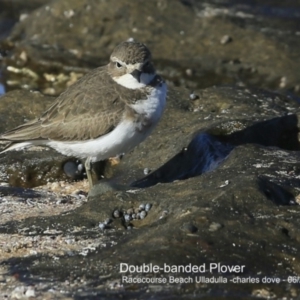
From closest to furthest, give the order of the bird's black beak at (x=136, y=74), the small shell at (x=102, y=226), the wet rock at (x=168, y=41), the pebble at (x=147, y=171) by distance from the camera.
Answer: the small shell at (x=102, y=226) → the bird's black beak at (x=136, y=74) → the pebble at (x=147, y=171) → the wet rock at (x=168, y=41)

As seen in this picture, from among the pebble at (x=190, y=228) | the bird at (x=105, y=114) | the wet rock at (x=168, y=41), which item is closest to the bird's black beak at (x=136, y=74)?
the bird at (x=105, y=114)

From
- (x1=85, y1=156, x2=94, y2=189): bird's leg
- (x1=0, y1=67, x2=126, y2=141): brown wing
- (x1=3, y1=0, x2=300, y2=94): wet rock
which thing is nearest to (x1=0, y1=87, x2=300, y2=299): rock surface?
(x1=85, y1=156, x2=94, y2=189): bird's leg

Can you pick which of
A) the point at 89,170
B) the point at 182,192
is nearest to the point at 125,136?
the point at 89,170

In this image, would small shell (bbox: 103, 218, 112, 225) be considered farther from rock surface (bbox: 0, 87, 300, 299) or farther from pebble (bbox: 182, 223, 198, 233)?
pebble (bbox: 182, 223, 198, 233)

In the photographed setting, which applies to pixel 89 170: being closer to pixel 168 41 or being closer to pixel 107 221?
pixel 107 221

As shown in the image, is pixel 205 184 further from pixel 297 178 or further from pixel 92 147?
pixel 92 147

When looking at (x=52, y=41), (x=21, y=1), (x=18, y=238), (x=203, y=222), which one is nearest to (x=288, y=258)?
(x=203, y=222)

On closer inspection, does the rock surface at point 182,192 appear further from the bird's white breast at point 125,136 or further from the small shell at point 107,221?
the bird's white breast at point 125,136
